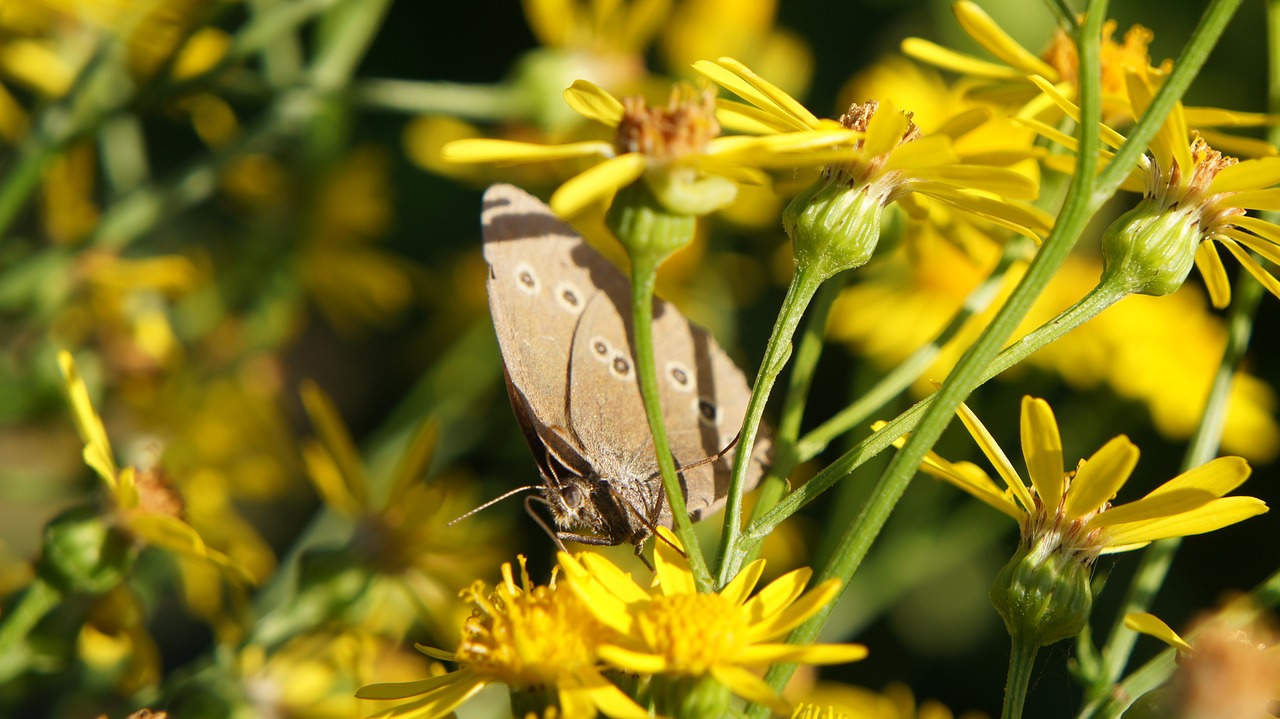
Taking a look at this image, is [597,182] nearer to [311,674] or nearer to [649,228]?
[649,228]

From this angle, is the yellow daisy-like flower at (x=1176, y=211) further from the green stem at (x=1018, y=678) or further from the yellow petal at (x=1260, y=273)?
the green stem at (x=1018, y=678)

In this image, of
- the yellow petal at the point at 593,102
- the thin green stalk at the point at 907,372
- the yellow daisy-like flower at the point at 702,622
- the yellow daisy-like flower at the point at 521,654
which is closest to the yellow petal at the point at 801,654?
the yellow daisy-like flower at the point at 702,622

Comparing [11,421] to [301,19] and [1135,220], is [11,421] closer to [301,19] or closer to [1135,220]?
[301,19]

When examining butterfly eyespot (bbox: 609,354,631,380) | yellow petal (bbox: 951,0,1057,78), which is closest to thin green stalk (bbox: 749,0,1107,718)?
yellow petal (bbox: 951,0,1057,78)

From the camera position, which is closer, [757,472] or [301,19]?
[757,472]

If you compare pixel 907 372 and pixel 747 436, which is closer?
pixel 747 436

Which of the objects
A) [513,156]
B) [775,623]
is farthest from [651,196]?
[775,623]

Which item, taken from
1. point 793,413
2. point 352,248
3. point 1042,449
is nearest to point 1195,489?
point 1042,449

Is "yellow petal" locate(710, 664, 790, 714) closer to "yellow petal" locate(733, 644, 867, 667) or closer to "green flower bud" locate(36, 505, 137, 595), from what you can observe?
"yellow petal" locate(733, 644, 867, 667)
